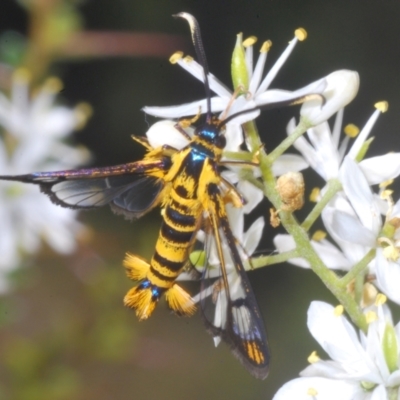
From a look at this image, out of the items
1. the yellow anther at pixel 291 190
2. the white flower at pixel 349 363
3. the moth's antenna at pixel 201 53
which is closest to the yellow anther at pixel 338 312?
the white flower at pixel 349 363

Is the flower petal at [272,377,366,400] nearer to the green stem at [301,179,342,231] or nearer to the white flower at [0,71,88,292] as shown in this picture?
the green stem at [301,179,342,231]

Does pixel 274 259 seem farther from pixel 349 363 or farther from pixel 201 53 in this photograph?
pixel 201 53

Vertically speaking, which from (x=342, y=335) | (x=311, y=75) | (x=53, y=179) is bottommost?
(x=342, y=335)

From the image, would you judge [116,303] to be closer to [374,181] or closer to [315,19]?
[315,19]

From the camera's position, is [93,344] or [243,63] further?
[93,344]

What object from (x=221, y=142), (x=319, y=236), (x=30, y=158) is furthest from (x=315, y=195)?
(x=30, y=158)

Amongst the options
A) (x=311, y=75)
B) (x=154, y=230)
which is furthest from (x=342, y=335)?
(x=154, y=230)

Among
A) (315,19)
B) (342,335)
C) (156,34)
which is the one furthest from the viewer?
(156,34)

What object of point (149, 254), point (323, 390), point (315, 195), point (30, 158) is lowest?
point (323, 390)
